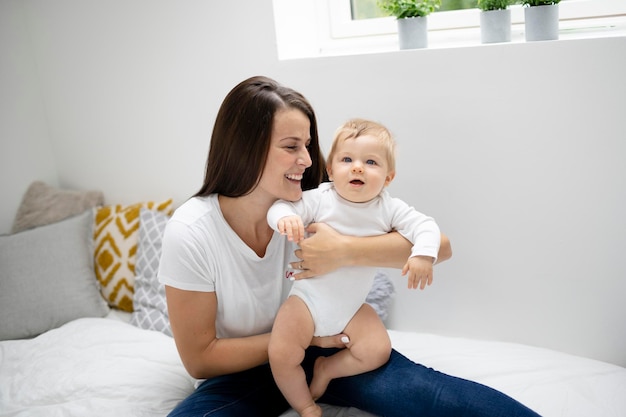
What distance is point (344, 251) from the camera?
1.56 metres

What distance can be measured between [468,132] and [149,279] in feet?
4.33

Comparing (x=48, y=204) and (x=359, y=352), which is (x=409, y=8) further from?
(x=48, y=204)

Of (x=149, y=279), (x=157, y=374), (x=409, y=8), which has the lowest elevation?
(x=157, y=374)

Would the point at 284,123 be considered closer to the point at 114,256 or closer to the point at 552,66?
the point at 552,66

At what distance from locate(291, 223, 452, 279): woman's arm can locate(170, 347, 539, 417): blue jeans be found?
29 cm

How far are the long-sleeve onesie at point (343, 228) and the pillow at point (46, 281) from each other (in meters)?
1.16

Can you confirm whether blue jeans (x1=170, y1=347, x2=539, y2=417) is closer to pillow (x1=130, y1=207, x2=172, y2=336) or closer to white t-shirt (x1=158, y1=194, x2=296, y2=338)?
white t-shirt (x1=158, y1=194, x2=296, y2=338)

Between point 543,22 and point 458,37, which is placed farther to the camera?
point 458,37

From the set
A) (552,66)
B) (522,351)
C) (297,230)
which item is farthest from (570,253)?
(297,230)

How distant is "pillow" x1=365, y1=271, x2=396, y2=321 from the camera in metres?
2.11

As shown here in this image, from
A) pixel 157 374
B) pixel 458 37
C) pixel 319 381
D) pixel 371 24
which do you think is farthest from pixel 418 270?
pixel 371 24

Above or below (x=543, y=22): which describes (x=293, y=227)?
below

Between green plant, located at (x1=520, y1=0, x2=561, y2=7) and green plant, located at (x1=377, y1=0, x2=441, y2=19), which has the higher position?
green plant, located at (x1=377, y1=0, x2=441, y2=19)

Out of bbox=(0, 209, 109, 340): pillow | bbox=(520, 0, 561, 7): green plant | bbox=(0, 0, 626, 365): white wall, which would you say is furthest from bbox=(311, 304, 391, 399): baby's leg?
bbox=(0, 209, 109, 340): pillow
